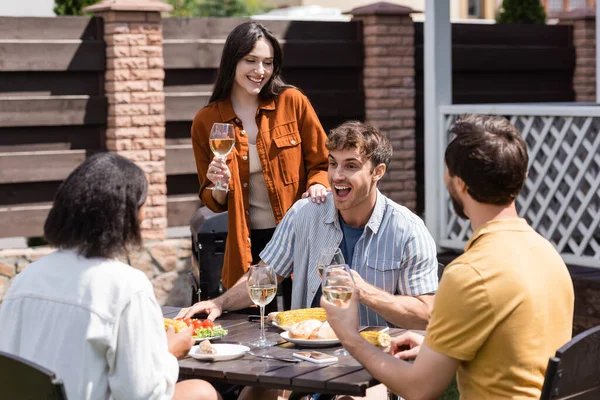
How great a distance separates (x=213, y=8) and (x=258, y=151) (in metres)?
20.7

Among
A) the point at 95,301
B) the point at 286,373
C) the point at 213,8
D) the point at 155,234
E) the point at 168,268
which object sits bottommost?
the point at 168,268

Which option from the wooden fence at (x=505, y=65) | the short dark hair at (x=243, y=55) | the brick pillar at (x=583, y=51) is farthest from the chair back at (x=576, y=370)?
the brick pillar at (x=583, y=51)

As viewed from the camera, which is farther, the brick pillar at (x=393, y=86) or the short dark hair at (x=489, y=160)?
the brick pillar at (x=393, y=86)

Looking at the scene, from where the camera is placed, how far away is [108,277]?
263 centimetres

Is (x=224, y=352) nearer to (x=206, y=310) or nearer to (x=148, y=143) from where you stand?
(x=206, y=310)

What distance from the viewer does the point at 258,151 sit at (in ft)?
15.8

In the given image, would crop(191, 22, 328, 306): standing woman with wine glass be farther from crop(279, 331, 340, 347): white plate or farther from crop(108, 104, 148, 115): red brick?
crop(108, 104, 148, 115): red brick

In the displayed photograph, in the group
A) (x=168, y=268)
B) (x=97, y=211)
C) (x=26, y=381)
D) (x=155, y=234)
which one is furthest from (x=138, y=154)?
(x=26, y=381)

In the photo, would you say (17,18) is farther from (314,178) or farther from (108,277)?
(108,277)

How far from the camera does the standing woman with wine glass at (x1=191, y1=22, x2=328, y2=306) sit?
15.6ft

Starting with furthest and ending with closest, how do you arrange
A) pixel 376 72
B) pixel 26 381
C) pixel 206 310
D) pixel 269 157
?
pixel 376 72
pixel 269 157
pixel 206 310
pixel 26 381

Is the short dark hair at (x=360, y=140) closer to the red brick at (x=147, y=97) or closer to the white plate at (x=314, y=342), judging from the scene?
the white plate at (x=314, y=342)

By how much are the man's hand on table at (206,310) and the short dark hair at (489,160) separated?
133 centimetres

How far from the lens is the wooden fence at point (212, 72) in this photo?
872 cm
